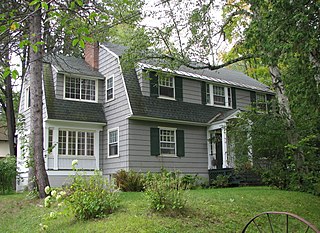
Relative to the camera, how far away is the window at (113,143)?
56.9 feet

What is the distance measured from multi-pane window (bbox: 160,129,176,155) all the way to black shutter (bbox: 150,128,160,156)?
315 mm

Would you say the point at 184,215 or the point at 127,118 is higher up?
the point at 127,118

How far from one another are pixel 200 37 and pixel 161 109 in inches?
192

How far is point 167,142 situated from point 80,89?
4.97 meters

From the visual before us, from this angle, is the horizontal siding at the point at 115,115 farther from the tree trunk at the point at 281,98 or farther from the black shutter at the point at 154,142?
the tree trunk at the point at 281,98

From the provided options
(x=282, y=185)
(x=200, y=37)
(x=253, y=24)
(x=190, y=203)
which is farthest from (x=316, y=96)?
(x=200, y=37)

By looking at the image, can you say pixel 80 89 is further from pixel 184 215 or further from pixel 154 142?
pixel 184 215

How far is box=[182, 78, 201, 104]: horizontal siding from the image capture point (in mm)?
19156

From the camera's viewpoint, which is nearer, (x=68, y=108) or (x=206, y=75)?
(x=68, y=108)

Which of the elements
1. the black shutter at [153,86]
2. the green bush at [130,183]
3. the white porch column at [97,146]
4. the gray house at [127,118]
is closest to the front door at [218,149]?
the gray house at [127,118]

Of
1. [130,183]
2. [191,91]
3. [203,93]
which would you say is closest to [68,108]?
[130,183]

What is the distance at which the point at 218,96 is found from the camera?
67.5ft

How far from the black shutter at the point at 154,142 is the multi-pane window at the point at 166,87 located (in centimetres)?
201

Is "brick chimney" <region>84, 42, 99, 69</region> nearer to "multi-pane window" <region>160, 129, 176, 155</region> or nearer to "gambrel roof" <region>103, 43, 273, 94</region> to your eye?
"gambrel roof" <region>103, 43, 273, 94</region>
